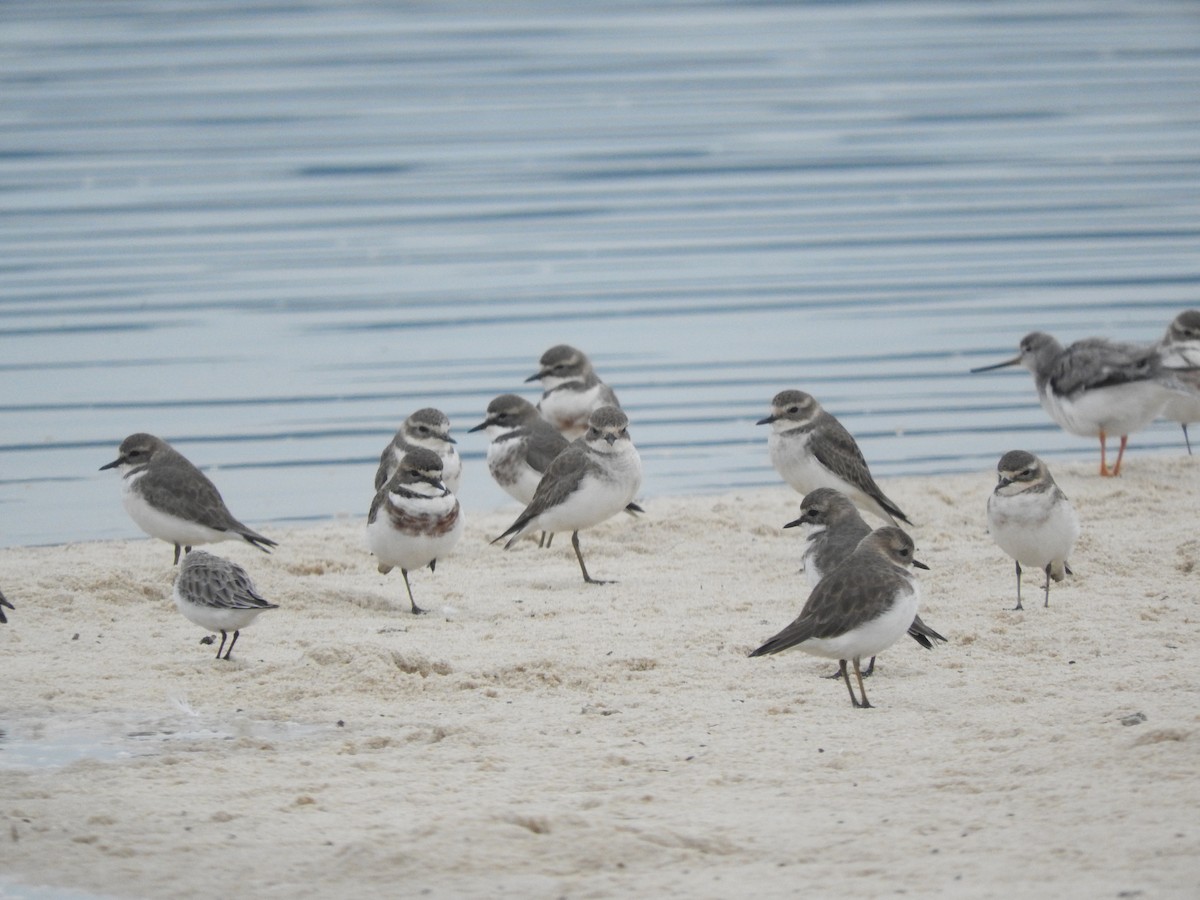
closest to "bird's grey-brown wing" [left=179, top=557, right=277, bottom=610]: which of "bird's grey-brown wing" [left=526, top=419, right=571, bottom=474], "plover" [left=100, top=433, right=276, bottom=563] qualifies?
"plover" [left=100, top=433, right=276, bottom=563]

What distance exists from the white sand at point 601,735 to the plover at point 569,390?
2.88 m

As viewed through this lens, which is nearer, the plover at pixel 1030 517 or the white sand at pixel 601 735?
the white sand at pixel 601 735

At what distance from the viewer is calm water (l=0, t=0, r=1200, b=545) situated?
1396cm

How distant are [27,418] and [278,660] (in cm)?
697

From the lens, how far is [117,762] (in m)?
6.56

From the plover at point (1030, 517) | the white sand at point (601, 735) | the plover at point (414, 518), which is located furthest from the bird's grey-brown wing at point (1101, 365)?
the plover at point (414, 518)

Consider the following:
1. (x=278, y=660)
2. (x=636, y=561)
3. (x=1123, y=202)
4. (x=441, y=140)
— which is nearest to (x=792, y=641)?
(x=278, y=660)

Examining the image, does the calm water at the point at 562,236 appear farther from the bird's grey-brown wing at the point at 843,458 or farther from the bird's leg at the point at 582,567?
the bird's leg at the point at 582,567

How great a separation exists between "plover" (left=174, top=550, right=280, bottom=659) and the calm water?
3.54 m

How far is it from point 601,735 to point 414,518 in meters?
2.63

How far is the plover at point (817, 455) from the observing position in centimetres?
1063

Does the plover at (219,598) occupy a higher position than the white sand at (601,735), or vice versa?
the plover at (219,598)

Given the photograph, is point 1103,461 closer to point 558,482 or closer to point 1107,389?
point 1107,389

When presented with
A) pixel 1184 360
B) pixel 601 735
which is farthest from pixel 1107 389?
pixel 601 735
